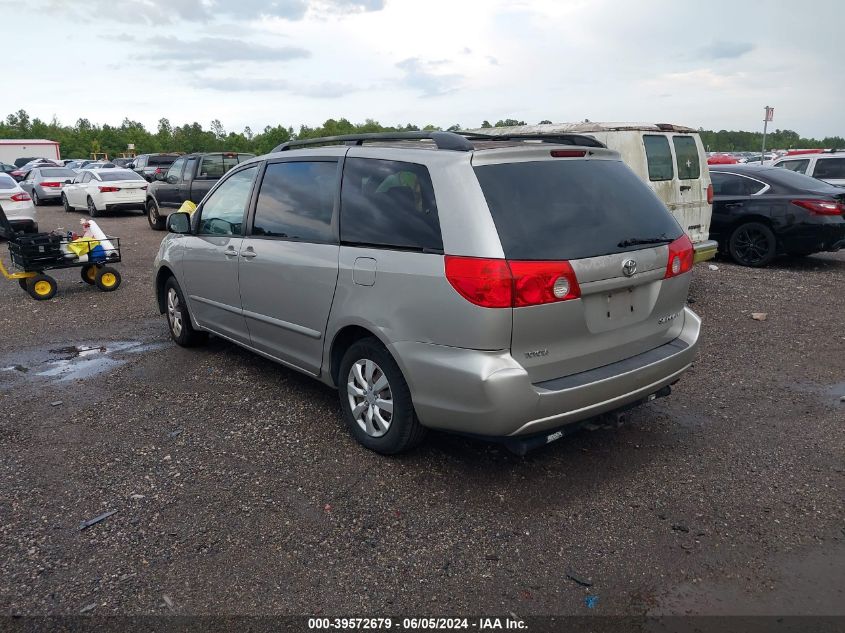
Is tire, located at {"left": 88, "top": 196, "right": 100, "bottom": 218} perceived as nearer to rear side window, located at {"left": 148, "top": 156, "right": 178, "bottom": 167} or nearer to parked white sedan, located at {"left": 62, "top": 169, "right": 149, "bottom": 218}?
parked white sedan, located at {"left": 62, "top": 169, "right": 149, "bottom": 218}

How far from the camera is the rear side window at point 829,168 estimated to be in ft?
46.8

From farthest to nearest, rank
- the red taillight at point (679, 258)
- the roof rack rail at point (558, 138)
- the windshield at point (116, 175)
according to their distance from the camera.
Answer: the windshield at point (116, 175) < the roof rack rail at point (558, 138) < the red taillight at point (679, 258)

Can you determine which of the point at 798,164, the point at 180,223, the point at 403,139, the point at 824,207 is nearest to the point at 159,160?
the point at 798,164

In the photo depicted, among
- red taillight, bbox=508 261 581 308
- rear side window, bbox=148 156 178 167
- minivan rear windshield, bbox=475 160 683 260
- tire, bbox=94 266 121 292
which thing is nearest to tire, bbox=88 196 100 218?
tire, bbox=94 266 121 292

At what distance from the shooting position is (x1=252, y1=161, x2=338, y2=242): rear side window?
14.5 ft

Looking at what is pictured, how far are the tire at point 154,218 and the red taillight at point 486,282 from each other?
50.9 ft

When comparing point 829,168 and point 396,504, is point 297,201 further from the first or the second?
point 829,168

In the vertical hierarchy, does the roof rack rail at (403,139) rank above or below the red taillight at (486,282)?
above

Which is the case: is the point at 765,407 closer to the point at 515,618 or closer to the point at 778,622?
the point at 778,622

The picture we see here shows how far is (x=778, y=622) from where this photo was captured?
2.71 meters

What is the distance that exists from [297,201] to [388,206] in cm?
102

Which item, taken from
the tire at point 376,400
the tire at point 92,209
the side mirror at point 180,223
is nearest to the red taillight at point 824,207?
the tire at point 376,400

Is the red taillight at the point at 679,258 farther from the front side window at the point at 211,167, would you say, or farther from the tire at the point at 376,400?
the front side window at the point at 211,167

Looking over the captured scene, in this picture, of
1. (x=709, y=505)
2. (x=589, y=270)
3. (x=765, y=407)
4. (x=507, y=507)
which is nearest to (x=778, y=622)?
(x=709, y=505)
